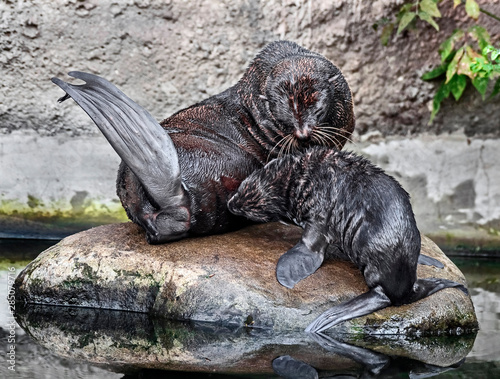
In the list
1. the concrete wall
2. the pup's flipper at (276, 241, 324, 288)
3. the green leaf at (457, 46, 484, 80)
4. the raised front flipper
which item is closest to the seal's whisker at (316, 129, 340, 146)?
the raised front flipper

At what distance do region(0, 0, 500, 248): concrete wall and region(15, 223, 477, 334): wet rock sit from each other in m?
2.55

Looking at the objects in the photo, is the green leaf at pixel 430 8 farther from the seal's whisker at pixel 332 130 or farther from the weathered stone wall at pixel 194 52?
the seal's whisker at pixel 332 130

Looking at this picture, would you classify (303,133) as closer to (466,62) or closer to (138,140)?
(138,140)

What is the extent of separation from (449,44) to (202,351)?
4.81 metres

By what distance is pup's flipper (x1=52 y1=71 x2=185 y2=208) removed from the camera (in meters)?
5.21

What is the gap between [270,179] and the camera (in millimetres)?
5488

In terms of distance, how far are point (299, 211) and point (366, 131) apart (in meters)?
3.15

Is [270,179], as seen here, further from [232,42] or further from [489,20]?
[489,20]

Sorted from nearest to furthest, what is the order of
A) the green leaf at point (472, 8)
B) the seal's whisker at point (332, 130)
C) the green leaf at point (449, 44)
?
the seal's whisker at point (332, 130)
the green leaf at point (472, 8)
the green leaf at point (449, 44)

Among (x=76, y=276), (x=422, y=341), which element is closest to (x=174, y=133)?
(x=76, y=276)

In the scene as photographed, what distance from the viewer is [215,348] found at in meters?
4.52

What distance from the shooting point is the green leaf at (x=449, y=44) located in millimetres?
7965

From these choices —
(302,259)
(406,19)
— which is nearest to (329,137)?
(302,259)

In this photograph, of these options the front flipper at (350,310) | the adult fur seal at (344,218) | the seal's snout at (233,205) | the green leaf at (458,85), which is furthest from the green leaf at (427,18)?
the front flipper at (350,310)
